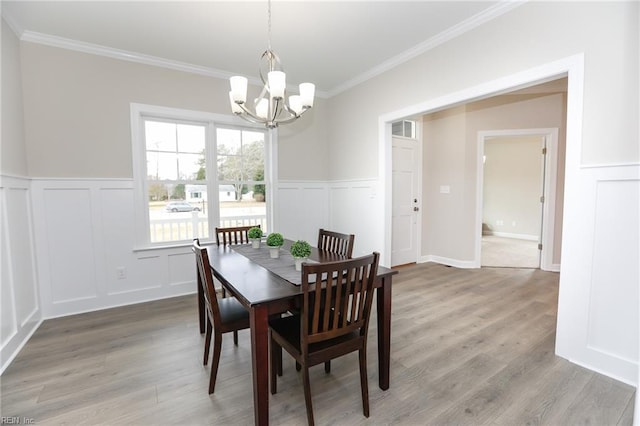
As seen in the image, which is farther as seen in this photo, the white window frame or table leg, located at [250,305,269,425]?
the white window frame

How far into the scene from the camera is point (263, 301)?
1.42 m

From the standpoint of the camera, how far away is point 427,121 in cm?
495

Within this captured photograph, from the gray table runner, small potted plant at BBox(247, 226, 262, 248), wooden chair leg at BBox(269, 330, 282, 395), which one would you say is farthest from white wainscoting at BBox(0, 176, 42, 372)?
wooden chair leg at BBox(269, 330, 282, 395)

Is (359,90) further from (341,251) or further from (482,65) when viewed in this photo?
(341,251)

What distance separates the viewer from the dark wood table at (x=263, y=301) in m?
1.44

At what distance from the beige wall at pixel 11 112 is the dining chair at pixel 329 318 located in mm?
2562

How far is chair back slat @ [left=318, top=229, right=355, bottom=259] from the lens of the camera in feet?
7.66

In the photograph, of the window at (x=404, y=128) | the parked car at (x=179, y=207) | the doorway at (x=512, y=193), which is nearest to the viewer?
the parked car at (x=179, y=207)

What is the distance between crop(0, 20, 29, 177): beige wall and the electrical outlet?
123 centimetres

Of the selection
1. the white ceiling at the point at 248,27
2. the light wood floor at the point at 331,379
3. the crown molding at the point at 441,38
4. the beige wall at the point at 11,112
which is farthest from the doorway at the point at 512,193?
the beige wall at the point at 11,112

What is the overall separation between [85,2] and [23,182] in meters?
1.65

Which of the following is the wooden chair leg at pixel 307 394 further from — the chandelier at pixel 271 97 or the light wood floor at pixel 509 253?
the light wood floor at pixel 509 253

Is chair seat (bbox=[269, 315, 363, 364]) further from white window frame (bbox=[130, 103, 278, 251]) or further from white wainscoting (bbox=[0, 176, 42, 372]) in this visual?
white window frame (bbox=[130, 103, 278, 251])

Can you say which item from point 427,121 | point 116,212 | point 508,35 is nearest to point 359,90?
point 427,121
